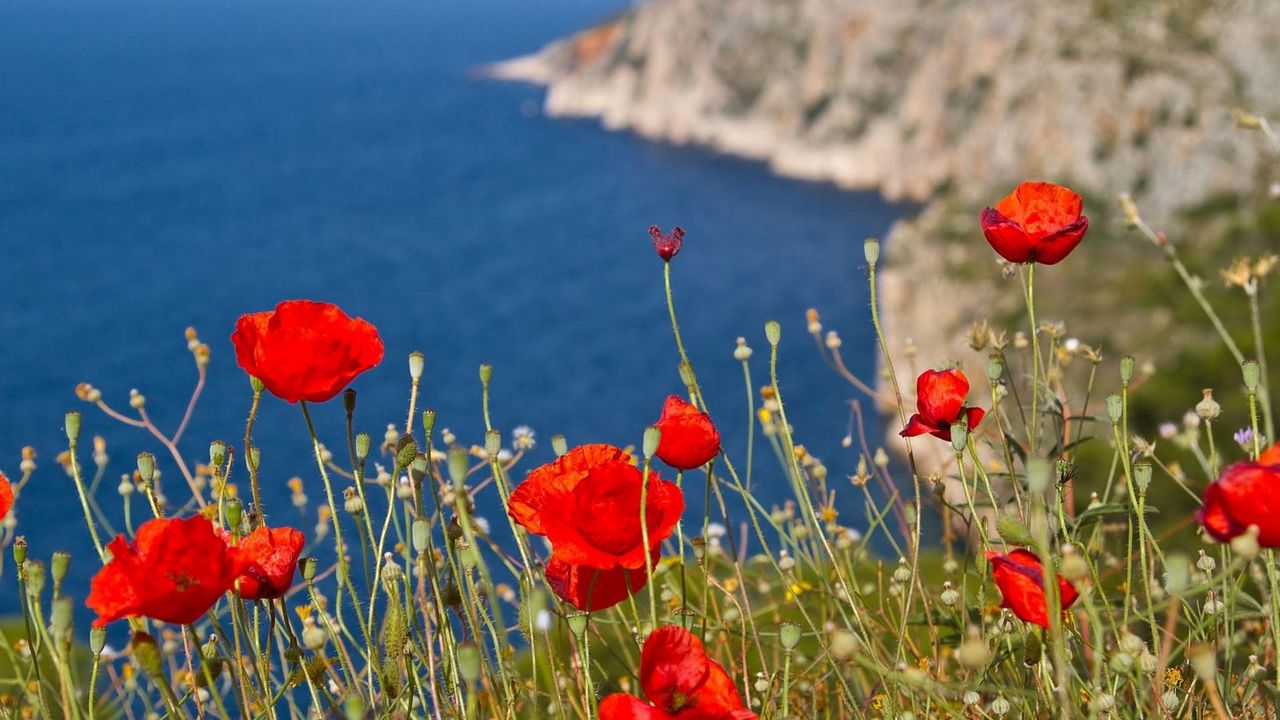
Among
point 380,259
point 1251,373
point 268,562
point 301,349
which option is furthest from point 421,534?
point 380,259

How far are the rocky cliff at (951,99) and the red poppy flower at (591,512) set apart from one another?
18.2 metres

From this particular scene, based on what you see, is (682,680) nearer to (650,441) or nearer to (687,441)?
(650,441)

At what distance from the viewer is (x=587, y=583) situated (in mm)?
2051

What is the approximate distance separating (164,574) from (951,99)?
67823 mm

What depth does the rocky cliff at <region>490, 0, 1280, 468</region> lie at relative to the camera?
137 ft

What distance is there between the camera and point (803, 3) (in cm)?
8212

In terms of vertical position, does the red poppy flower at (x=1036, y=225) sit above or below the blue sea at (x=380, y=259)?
above

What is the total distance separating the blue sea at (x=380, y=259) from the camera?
131ft

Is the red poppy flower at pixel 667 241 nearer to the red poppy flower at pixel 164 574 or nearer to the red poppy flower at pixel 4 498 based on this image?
the red poppy flower at pixel 164 574

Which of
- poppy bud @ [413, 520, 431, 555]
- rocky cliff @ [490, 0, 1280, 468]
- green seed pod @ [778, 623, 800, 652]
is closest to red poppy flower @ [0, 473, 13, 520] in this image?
poppy bud @ [413, 520, 431, 555]

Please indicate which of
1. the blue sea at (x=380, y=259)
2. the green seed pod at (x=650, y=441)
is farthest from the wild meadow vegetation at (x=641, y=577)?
the blue sea at (x=380, y=259)

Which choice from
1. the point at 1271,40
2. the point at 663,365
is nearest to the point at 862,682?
the point at 663,365

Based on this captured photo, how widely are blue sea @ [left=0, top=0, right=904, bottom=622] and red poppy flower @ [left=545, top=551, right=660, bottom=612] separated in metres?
11.4

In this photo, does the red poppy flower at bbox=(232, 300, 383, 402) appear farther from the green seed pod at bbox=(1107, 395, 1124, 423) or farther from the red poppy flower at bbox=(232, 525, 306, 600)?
the green seed pod at bbox=(1107, 395, 1124, 423)
